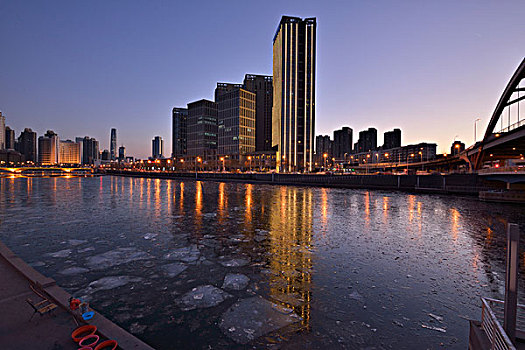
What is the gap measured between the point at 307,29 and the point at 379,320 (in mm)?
170878

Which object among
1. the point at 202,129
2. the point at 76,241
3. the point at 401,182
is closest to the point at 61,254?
the point at 76,241

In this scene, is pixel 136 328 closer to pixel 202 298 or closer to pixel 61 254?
pixel 202 298

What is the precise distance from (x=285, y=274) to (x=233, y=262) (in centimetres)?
232

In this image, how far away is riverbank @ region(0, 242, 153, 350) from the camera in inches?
166

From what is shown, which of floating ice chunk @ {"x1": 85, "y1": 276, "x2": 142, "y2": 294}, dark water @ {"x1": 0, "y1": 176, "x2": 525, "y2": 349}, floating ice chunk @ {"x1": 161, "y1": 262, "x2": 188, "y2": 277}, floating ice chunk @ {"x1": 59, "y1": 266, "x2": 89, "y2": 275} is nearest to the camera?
dark water @ {"x1": 0, "y1": 176, "x2": 525, "y2": 349}

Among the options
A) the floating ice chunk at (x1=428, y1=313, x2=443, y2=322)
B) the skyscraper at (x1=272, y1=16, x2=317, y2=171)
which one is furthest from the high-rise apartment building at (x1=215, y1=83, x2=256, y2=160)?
the floating ice chunk at (x1=428, y1=313, x2=443, y2=322)

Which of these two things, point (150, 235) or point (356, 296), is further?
point (150, 235)

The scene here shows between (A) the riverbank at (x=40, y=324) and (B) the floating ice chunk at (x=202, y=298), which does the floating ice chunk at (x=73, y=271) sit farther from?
(B) the floating ice chunk at (x=202, y=298)

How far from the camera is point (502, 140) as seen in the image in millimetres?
43219

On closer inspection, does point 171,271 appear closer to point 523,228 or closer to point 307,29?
point 523,228

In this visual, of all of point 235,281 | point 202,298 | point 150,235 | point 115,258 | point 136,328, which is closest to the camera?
point 136,328

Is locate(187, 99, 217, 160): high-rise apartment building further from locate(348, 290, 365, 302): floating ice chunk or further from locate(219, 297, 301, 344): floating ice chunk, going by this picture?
locate(219, 297, 301, 344): floating ice chunk

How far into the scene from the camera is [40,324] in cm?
471

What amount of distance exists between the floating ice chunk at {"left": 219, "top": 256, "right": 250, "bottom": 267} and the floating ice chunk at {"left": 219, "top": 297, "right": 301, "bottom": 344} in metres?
2.74
